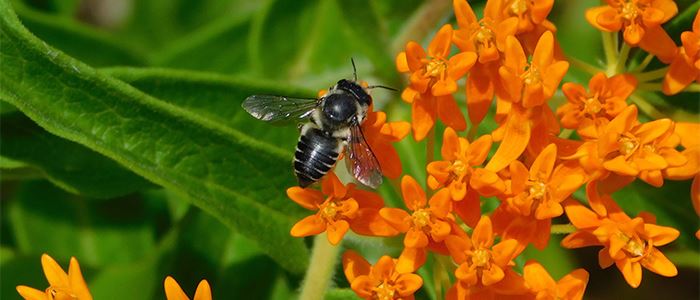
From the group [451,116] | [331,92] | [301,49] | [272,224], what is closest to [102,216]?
[301,49]

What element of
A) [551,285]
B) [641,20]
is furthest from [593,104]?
[551,285]

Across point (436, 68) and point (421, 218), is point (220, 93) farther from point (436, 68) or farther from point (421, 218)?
point (421, 218)

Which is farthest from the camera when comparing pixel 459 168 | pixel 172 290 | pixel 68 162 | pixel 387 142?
pixel 68 162

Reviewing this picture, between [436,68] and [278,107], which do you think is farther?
[278,107]

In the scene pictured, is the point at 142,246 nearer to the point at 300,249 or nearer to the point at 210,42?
the point at 210,42

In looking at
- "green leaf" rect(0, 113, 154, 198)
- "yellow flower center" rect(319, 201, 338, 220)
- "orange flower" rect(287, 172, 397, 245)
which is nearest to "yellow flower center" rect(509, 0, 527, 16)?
"orange flower" rect(287, 172, 397, 245)

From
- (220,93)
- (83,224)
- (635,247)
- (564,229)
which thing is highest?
(83,224)
